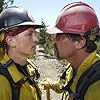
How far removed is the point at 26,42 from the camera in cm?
413

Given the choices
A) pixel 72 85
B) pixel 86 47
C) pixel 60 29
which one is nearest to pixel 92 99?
pixel 72 85

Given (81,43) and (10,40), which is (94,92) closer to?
(81,43)

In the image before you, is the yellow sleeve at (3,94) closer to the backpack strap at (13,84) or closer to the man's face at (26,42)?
the backpack strap at (13,84)

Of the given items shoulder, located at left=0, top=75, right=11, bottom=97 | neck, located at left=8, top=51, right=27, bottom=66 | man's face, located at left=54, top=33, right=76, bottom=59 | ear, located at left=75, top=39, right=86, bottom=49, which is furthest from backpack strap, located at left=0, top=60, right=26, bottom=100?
ear, located at left=75, top=39, right=86, bottom=49

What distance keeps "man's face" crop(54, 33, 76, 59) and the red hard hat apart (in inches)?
3.6

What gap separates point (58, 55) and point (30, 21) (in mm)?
573

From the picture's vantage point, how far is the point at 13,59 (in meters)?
4.15

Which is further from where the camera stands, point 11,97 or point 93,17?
point 93,17

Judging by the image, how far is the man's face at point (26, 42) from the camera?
13.4 ft

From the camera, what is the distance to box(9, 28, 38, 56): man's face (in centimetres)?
410

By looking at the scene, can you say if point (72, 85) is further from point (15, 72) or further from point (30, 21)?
point (30, 21)

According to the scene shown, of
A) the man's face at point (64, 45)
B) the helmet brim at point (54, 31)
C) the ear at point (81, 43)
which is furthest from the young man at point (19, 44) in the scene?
the ear at point (81, 43)

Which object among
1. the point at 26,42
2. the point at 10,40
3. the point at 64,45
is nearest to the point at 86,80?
the point at 64,45

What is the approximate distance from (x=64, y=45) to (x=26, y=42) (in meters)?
0.48
